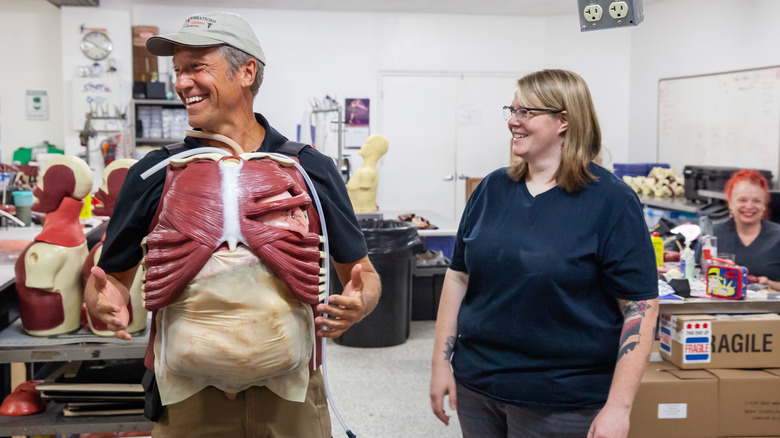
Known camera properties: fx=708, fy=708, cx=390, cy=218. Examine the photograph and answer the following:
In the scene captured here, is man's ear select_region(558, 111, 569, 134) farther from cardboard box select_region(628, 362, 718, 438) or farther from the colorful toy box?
the colorful toy box

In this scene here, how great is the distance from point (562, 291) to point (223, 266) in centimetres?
79

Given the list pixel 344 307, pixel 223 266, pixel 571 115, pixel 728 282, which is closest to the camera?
pixel 223 266

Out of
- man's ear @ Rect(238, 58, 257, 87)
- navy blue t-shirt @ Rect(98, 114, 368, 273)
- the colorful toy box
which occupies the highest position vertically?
man's ear @ Rect(238, 58, 257, 87)

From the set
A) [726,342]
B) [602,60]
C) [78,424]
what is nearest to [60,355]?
[78,424]

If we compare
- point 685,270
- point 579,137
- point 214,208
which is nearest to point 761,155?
point 685,270

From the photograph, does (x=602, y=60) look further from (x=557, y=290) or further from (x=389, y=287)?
(x=557, y=290)

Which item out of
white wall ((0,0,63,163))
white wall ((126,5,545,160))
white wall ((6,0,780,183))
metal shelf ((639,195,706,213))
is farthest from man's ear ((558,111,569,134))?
white wall ((0,0,63,163))

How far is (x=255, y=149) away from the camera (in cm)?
129

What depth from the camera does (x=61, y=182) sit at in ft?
7.02

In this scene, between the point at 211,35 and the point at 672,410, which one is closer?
the point at 211,35

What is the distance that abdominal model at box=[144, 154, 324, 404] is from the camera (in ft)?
3.46

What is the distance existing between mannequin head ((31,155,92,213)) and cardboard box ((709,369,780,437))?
2383mm

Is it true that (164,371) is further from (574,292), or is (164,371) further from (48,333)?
(48,333)

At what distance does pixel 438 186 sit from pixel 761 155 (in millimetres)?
3410
